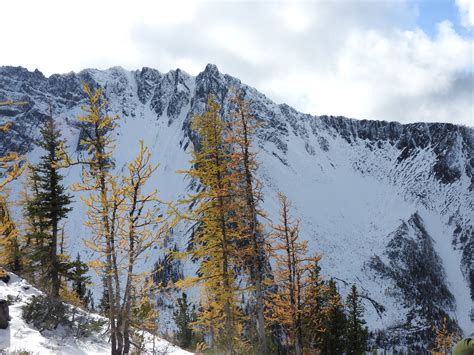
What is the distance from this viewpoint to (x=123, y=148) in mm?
168750

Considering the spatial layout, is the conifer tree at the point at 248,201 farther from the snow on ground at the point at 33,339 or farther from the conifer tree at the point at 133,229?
the snow on ground at the point at 33,339

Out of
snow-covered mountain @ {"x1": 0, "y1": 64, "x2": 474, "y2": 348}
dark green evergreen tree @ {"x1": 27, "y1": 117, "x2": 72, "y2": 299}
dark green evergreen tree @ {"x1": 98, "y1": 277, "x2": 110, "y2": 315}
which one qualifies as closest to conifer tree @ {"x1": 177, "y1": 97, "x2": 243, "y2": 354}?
dark green evergreen tree @ {"x1": 98, "y1": 277, "x2": 110, "y2": 315}

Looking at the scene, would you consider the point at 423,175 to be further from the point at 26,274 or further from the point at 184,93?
the point at 26,274

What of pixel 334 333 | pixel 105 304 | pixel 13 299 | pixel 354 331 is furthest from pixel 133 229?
pixel 334 333

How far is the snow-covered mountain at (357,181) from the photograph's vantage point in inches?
4569

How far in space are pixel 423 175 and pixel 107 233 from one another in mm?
170214

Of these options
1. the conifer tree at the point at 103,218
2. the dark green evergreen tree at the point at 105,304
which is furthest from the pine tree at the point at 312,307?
the conifer tree at the point at 103,218

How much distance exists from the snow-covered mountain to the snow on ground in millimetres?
88239

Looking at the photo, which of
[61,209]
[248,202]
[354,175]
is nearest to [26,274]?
[61,209]

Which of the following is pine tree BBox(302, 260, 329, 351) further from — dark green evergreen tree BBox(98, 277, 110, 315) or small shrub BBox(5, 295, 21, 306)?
small shrub BBox(5, 295, 21, 306)

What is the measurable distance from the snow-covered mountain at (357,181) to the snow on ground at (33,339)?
88.2m

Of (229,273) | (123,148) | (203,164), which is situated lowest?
(229,273)

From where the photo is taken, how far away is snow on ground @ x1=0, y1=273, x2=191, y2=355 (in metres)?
13.2

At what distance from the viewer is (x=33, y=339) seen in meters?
14.0
